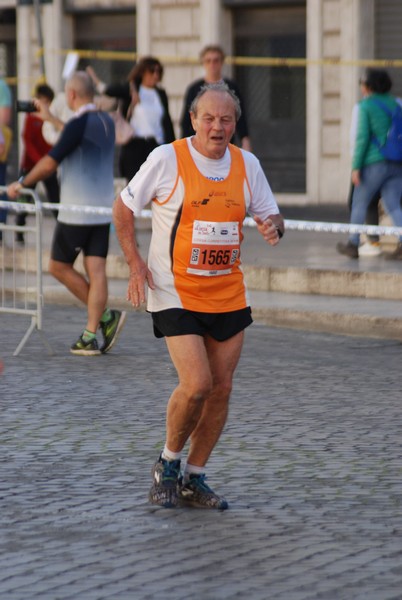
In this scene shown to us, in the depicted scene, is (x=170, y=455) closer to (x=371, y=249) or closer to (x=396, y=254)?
(x=396, y=254)

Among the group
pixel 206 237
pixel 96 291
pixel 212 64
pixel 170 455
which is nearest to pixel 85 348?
pixel 96 291

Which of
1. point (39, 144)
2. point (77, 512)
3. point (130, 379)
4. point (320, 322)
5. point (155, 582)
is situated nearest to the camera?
point (155, 582)

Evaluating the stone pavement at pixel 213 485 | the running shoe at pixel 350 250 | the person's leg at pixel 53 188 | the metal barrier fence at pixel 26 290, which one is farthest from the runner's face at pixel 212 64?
the stone pavement at pixel 213 485

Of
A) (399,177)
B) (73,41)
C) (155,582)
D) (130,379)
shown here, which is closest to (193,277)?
(155,582)

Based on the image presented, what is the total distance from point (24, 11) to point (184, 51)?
328cm

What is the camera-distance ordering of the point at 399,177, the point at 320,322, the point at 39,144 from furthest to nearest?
the point at 39,144, the point at 399,177, the point at 320,322

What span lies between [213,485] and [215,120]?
1.52 meters

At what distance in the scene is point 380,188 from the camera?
49.5ft

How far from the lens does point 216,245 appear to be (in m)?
6.46

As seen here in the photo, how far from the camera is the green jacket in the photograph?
14766mm

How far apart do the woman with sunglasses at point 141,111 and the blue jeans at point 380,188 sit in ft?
8.46

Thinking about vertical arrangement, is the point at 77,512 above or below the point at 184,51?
below

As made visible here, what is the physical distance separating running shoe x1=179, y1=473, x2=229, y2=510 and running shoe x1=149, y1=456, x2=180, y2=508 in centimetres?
4

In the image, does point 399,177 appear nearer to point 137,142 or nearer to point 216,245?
point 137,142
